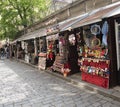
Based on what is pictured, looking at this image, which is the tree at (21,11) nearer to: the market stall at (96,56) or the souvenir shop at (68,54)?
the souvenir shop at (68,54)

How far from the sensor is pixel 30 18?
1093 inches

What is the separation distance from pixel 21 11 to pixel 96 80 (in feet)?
67.4

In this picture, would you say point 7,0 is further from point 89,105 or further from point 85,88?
point 89,105

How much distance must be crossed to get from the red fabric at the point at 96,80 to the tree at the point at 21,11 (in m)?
17.6

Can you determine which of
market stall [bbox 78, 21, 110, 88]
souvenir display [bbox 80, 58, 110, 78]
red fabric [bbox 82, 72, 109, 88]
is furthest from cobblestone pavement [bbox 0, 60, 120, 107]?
souvenir display [bbox 80, 58, 110, 78]

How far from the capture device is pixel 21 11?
87.8ft

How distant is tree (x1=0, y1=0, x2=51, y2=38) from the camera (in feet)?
85.0

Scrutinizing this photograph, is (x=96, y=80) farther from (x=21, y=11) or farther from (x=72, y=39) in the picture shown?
(x=21, y=11)

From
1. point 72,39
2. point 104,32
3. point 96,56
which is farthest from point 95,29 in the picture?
point 72,39

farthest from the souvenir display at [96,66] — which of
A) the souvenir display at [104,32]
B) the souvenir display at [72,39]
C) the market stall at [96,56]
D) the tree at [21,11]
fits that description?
the tree at [21,11]

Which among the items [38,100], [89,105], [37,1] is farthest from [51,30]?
[37,1]

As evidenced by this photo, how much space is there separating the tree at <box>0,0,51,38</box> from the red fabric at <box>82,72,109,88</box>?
17612 millimetres

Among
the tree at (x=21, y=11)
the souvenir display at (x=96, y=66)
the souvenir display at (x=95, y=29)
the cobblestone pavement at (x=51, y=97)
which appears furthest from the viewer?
the tree at (x=21, y=11)

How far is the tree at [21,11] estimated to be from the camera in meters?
25.9
